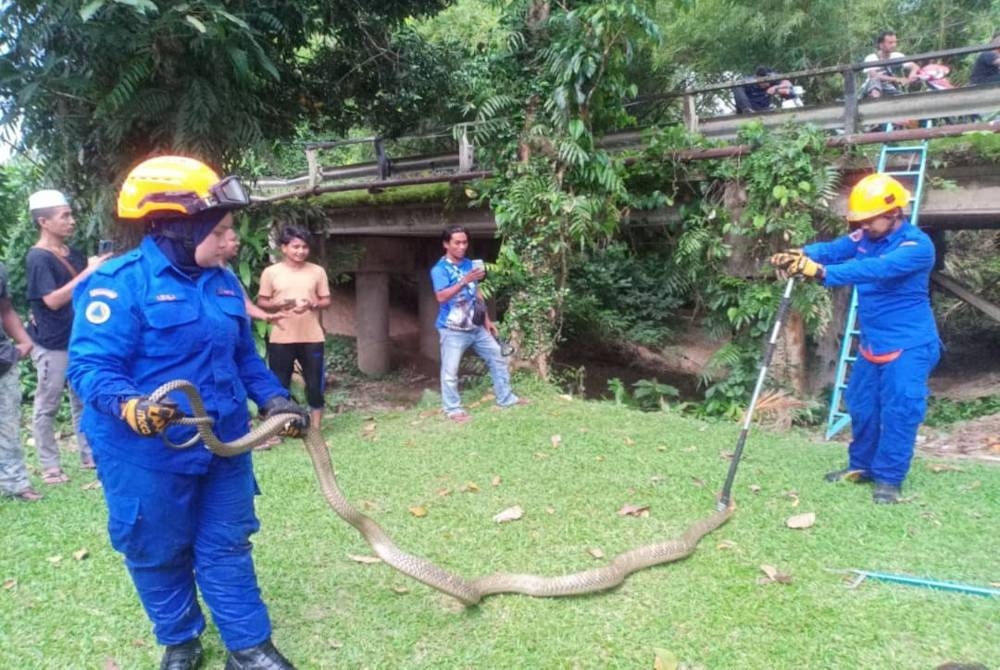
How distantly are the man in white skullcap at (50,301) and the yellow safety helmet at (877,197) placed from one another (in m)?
4.96

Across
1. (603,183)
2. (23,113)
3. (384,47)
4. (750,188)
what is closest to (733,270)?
(750,188)

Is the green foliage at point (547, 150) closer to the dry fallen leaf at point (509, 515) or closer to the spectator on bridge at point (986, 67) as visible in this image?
the dry fallen leaf at point (509, 515)

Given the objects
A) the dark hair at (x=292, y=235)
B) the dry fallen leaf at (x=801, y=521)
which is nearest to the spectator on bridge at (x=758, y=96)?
the dark hair at (x=292, y=235)

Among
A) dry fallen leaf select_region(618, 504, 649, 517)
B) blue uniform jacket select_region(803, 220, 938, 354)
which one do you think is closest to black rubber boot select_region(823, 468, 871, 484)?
blue uniform jacket select_region(803, 220, 938, 354)

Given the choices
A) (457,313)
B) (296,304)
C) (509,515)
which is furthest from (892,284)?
(296,304)

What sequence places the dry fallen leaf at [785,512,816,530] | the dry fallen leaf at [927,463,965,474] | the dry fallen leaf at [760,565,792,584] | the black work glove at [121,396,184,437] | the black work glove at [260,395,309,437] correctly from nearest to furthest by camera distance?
the black work glove at [121,396,184,437] < the black work glove at [260,395,309,437] < the dry fallen leaf at [760,565,792,584] < the dry fallen leaf at [785,512,816,530] < the dry fallen leaf at [927,463,965,474]

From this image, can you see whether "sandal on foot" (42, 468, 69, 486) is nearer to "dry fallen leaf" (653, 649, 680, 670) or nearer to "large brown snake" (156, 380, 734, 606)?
"large brown snake" (156, 380, 734, 606)

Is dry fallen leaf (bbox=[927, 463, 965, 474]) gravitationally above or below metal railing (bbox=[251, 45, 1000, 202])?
below

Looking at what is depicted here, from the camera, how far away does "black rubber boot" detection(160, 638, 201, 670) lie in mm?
2664

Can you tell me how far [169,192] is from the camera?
2.38m

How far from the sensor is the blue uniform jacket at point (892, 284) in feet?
13.0

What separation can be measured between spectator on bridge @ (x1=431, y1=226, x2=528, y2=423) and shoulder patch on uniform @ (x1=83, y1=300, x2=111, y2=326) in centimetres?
387

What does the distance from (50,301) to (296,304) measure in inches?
69.2

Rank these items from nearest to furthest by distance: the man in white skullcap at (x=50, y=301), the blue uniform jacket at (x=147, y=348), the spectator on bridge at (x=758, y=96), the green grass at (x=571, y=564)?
1. the blue uniform jacket at (x=147, y=348)
2. the green grass at (x=571, y=564)
3. the man in white skullcap at (x=50, y=301)
4. the spectator on bridge at (x=758, y=96)
